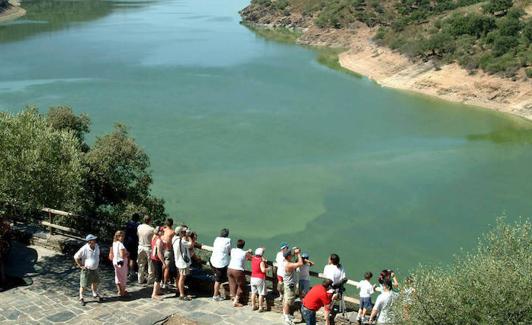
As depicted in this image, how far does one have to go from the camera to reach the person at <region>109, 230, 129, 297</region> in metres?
13.0

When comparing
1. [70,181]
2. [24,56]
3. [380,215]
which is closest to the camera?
[70,181]

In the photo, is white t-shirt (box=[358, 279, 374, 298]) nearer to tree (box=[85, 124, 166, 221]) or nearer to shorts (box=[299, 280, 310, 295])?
shorts (box=[299, 280, 310, 295])

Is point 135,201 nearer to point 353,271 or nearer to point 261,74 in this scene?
point 353,271

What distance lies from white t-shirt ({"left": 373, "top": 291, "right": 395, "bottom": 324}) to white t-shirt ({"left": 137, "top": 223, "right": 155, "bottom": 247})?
5133mm

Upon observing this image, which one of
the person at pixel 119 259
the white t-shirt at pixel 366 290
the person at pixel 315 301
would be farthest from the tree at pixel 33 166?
the white t-shirt at pixel 366 290

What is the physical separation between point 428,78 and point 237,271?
49.1 meters

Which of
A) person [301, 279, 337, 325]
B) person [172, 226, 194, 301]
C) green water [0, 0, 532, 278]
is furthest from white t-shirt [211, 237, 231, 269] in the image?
green water [0, 0, 532, 278]

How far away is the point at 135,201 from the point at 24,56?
60.6 m

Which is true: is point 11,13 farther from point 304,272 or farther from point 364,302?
point 364,302

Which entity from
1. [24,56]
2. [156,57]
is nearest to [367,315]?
[156,57]

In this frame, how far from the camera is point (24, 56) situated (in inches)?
3004

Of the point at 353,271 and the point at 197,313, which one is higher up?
the point at 197,313

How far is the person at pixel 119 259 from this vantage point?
42.6ft

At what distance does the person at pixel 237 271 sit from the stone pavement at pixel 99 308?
1.08 ft
